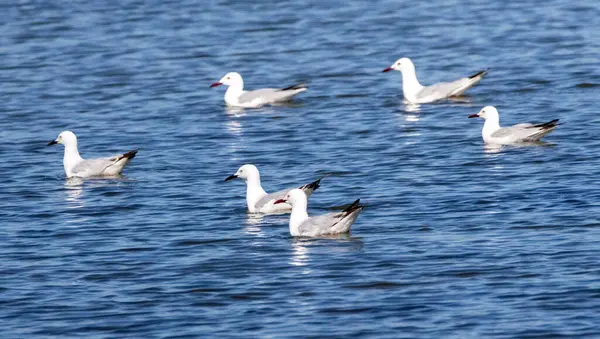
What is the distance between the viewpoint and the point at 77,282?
15.9 m

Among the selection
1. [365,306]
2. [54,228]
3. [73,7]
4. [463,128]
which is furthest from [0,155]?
[73,7]

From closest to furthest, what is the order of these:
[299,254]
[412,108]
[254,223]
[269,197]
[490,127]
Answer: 1. [299,254]
2. [254,223]
3. [269,197]
4. [490,127]
5. [412,108]

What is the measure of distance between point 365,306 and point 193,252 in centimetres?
318

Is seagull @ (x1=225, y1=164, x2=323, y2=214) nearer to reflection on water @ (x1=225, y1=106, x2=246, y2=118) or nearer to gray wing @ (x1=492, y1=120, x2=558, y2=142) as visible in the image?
gray wing @ (x1=492, y1=120, x2=558, y2=142)

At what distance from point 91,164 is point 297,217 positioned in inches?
210

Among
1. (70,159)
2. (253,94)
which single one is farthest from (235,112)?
(70,159)

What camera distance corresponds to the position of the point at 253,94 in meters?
27.8

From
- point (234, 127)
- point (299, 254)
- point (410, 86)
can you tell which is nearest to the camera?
point (299, 254)

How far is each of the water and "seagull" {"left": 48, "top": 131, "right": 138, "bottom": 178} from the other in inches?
10.6

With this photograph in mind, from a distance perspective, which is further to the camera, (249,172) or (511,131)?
(511,131)

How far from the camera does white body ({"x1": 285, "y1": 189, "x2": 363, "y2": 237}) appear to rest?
17094 mm

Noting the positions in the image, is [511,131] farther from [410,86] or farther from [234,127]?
[234,127]

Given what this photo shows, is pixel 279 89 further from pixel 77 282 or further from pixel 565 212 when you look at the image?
pixel 77 282

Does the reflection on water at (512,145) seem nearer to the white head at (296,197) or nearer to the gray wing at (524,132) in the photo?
the gray wing at (524,132)
